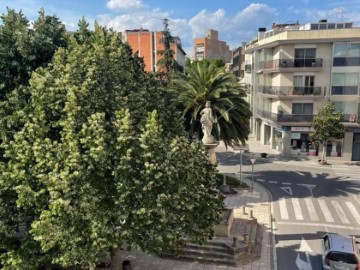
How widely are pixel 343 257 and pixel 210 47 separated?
100 m

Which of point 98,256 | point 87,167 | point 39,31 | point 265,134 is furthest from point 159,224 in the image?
point 265,134

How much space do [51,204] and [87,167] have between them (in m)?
1.36

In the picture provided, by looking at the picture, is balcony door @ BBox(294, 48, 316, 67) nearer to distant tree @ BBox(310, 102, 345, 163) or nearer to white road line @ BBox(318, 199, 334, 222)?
distant tree @ BBox(310, 102, 345, 163)

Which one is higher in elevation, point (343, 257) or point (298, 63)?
point (298, 63)

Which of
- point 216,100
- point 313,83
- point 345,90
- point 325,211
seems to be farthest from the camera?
point 313,83

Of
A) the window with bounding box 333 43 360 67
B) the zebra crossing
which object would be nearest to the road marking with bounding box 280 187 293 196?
the zebra crossing

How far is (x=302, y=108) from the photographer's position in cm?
3812

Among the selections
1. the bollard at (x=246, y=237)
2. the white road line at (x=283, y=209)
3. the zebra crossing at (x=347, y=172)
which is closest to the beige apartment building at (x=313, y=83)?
the zebra crossing at (x=347, y=172)

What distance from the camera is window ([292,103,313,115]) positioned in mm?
37903

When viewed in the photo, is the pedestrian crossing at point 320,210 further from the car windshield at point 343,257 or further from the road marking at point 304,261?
the car windshield at point 343,257

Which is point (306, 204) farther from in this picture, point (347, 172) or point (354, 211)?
point (347, 172)

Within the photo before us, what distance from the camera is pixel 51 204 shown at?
946 cm

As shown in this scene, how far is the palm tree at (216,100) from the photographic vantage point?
25656 millimetres

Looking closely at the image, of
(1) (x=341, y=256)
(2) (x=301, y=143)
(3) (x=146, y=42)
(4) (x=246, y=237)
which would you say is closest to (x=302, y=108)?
(2) (x=301, y=143)
